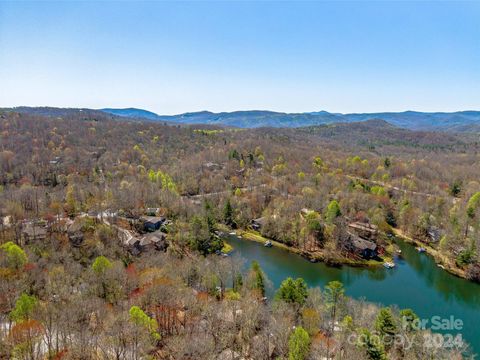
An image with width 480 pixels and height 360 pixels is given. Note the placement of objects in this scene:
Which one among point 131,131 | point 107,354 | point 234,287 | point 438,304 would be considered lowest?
point 438,304

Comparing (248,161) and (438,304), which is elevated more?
(248,161)

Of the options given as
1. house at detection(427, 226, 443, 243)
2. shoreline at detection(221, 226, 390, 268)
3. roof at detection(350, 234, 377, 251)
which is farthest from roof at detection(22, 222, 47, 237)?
house at detection(427, 226, 443, 243)

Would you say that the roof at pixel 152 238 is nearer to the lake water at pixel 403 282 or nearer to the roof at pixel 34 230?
the lake water at pixel 403 282

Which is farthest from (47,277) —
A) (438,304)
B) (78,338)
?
(438,304)

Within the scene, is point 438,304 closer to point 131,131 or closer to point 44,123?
point 131,131

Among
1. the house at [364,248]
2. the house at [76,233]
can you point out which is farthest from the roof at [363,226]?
the house at [76,233]

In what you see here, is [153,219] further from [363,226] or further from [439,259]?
[439,259]
